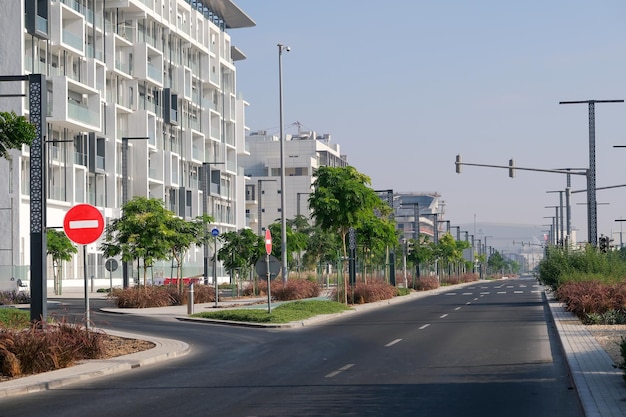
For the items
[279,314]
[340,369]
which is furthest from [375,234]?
[340,369]

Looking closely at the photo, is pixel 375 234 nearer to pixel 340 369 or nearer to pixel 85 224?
pixel 85 224

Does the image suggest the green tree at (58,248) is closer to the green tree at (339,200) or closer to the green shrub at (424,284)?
the green tree at (339,200)

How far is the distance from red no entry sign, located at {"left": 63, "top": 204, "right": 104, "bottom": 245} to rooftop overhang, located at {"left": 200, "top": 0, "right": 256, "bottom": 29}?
259 ft

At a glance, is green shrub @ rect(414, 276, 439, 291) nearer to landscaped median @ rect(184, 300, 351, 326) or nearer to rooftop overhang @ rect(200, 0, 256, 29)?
rooftop overhang @ rect(200, 0, 256, 29)

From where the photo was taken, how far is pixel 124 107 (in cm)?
7912

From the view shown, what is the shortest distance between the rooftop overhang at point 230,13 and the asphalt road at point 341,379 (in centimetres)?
7296

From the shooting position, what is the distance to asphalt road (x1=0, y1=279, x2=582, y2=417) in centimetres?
1272

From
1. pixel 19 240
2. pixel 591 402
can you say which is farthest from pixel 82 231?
pixel 19 240

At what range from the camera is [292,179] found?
479 ft

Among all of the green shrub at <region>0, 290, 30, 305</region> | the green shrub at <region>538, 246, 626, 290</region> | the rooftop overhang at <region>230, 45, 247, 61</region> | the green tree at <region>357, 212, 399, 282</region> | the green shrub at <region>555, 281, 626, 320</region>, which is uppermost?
the rooftop overhang at <region>230, 45, 247, 61</region>

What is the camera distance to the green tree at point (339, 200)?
42.0 meters

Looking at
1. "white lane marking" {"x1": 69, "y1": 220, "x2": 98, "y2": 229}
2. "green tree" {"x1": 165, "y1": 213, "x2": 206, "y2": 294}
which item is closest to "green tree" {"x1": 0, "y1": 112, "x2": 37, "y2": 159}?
"white lane marking" {"x1": 69, "y1": 220, "x2": 98, "y2": 229}

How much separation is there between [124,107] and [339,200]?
40891 millimetres

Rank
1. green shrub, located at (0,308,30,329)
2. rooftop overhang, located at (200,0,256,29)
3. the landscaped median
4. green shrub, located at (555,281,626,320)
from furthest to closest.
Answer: rooftop overhang, located at (200,0,256,29) < the landscaped median < green shrub, located at (555,281,626,320) < green shrub, located at (0,308,30,329)
